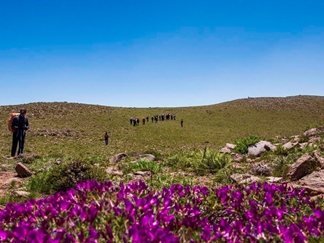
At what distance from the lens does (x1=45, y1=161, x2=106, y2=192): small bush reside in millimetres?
7758

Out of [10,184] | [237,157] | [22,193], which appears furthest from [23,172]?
[237,157]

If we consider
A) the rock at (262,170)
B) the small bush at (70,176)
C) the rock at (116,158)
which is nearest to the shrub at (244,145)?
the rock at (116,158)

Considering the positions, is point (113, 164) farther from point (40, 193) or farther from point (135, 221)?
point (135, 221)

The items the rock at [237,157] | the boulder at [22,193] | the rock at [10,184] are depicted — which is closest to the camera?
the boulder at [22,193]

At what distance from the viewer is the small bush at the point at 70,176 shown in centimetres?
776

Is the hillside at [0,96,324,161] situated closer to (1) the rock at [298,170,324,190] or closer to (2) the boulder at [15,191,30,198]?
(2) the boulder at [15,191,30,198]

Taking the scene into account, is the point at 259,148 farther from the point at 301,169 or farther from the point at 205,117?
the point at 205,117

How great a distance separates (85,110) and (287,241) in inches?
3377

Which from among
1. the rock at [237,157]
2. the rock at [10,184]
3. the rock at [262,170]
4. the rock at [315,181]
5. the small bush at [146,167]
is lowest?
the rock at [10,184]

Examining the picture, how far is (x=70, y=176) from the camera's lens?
7.87m

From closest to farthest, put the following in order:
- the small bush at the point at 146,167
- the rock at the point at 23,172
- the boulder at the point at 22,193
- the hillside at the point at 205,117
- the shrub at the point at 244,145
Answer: the boulder at the point at 22,193, the small bush at the point at 146,167, the rock at the point at 23,172, the shrub at the point at 244,145, the hillside at the point at 205,117

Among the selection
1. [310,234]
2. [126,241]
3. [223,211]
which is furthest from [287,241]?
[223,211]

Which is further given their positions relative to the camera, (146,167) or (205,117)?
(205,117)

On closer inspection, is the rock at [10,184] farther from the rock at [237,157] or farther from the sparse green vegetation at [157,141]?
the rock at [237,157]
